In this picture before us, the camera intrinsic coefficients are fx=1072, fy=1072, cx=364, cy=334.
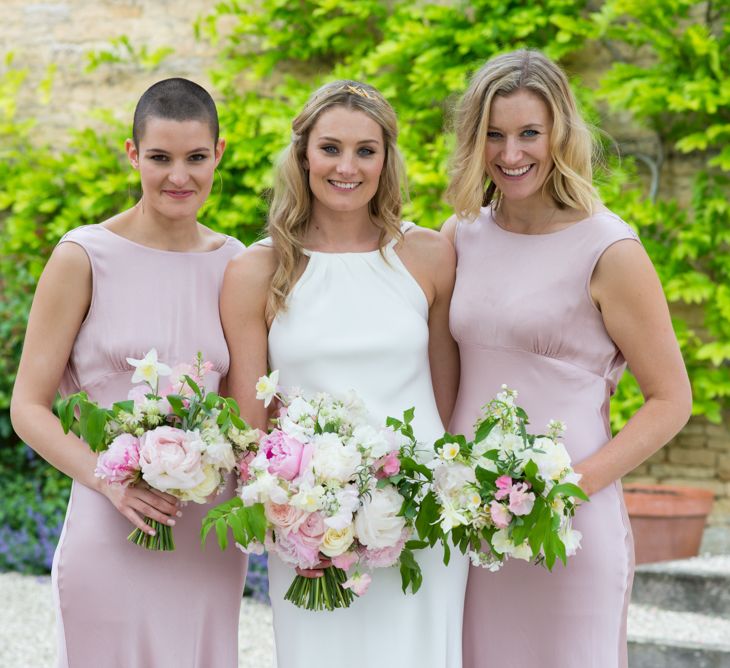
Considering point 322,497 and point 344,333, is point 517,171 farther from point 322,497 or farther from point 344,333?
point 322,497

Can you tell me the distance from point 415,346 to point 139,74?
6.56m

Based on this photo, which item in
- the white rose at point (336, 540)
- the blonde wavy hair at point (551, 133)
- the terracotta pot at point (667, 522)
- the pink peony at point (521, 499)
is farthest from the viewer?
the terracotta pot at point (667, 522)

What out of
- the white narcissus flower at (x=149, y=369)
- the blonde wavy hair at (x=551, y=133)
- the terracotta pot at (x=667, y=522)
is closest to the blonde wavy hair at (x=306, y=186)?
the blonde wavy hair at (x=551, y=133)

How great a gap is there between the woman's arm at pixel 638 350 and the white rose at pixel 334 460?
2.51ft

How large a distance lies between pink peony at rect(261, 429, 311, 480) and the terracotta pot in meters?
4.63

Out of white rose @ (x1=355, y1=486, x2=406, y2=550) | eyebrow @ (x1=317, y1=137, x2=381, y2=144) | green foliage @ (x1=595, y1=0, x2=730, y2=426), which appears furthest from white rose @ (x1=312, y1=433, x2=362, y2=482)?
green foliage @ (x1=595, y1=0, x2=730, y2=426)

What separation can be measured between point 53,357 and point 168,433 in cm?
61

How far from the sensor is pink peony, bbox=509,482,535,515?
9.19 ft

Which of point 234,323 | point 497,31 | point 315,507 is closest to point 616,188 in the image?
point 497,31

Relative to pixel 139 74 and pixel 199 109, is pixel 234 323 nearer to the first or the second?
pixel 199 109

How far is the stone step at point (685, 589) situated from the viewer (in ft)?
21.3

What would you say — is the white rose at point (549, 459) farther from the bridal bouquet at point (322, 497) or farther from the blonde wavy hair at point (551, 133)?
the blonde wavy hair at point (551, 133)

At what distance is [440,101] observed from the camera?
8.30 meters

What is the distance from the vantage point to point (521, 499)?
280 centimetres
